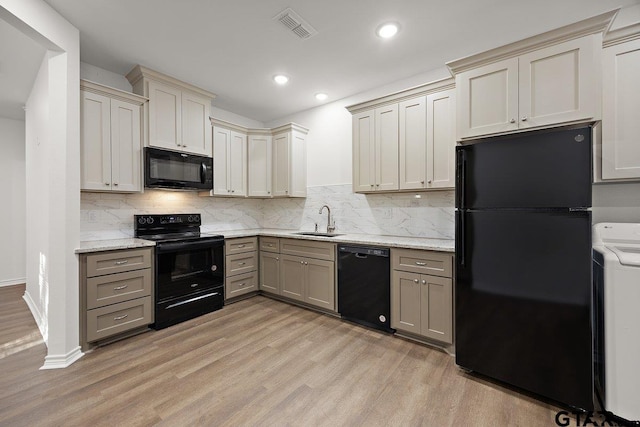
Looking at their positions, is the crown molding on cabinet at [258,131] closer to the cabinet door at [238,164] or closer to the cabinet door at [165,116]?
the cabinet door at [238,164]

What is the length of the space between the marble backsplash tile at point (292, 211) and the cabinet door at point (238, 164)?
374 mm

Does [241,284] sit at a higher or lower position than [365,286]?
lower

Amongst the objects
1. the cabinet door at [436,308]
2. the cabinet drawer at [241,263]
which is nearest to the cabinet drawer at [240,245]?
the cabinet drawer at [241,263]

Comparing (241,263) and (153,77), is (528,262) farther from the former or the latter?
(153,77)

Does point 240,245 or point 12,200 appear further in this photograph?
point 12,200

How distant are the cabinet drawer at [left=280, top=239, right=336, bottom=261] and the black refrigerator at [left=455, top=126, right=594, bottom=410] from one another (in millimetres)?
1406

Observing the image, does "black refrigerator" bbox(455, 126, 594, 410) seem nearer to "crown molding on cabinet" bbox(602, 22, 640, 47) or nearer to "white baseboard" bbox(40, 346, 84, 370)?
"crown molding on cabinet" bbox(602, 22, 640, 47)

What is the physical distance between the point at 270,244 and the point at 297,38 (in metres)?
2.45

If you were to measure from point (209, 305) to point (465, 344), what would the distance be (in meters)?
2.73

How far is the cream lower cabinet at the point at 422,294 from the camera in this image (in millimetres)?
2350

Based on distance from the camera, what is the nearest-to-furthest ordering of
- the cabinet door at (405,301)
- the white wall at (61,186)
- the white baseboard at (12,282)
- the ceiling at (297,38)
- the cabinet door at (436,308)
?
the ceiling at (297,38) < the white wall at (61,186) < the cabinet door at (436,308) < the cabinet door at (405,301) < the white baseboard at (12,282)

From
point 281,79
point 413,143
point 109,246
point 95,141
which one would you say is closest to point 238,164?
point 281,79

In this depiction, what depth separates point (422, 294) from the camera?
2482 mm

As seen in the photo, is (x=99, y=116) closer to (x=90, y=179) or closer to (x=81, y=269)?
(x=90, y=179)
